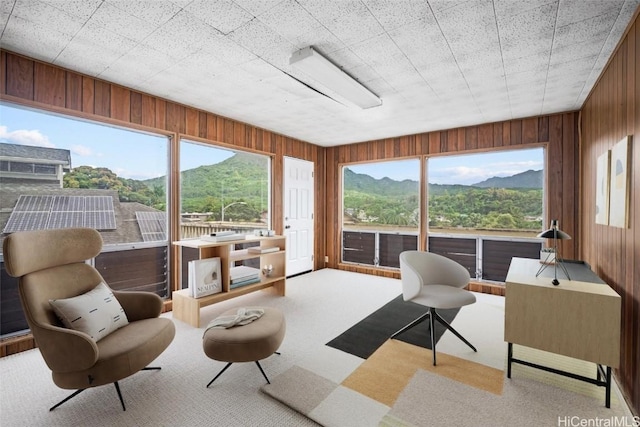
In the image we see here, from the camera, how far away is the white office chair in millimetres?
2511

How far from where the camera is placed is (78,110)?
2.87m

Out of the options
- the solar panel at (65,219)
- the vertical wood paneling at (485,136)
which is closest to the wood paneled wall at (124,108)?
the solar panel at (65,219)

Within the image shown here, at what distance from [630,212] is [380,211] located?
3.82 m

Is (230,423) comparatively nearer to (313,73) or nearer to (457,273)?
(457,273)

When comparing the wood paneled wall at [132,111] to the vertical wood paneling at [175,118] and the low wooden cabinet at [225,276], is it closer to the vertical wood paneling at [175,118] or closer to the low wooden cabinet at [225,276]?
the vertical wood paneling at [175,118]

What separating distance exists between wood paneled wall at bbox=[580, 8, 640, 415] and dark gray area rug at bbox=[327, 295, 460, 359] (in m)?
1.29

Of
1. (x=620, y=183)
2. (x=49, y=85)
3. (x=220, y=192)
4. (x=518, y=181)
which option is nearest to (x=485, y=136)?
(x=518, y=181)

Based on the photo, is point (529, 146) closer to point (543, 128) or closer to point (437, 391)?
point (543, 128)

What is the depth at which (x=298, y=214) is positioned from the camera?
5484 millimetres

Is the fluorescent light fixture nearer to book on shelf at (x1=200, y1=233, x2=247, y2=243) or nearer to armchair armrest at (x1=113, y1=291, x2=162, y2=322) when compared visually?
book on shelf at (x1=200, y1=233, x2=247, y2=243)

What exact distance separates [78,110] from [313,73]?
2.31 metres

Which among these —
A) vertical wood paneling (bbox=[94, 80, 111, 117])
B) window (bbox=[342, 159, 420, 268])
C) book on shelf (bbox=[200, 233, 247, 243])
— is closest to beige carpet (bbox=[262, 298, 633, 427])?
Result: book on shelf (bbox=[200, 233, 247, 243])

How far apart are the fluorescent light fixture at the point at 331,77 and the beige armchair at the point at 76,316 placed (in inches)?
85.8

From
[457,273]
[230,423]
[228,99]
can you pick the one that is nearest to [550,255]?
[457,273]
